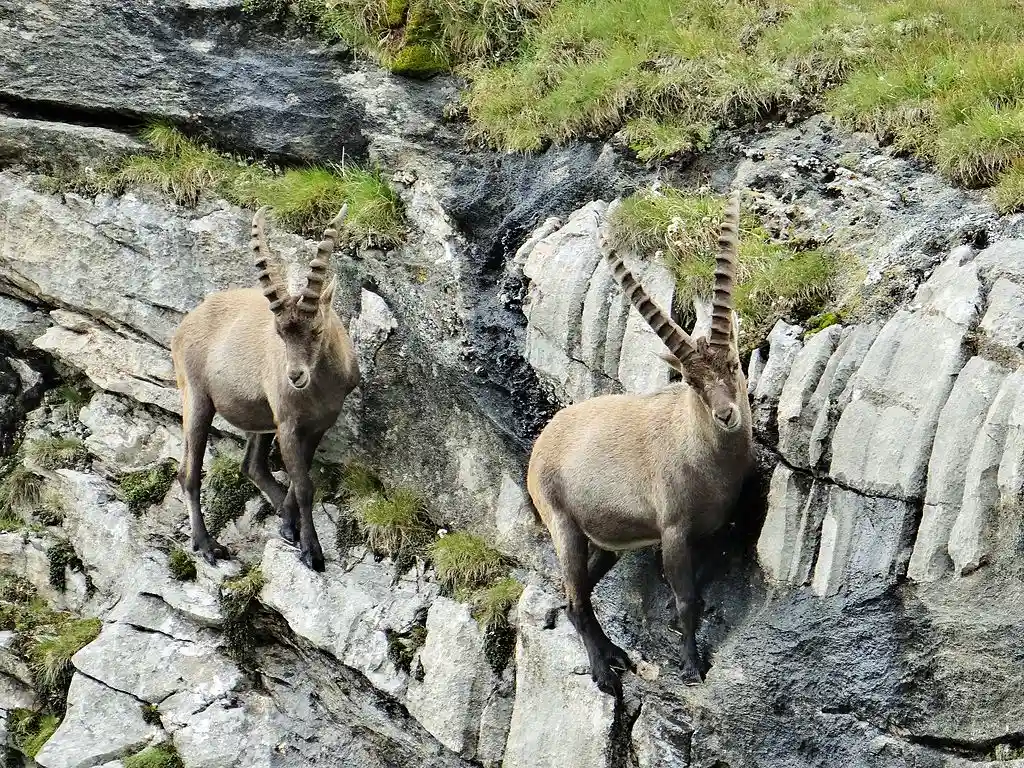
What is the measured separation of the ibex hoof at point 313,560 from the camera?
36.4 feet

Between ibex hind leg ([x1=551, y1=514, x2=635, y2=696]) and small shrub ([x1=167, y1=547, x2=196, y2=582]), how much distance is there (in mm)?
4281

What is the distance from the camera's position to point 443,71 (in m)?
13.6

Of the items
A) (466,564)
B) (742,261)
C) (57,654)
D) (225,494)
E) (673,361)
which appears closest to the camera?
(673,361)

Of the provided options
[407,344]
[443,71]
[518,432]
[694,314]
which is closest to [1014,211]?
[694,314]

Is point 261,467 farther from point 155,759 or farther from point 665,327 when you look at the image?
point 665,327

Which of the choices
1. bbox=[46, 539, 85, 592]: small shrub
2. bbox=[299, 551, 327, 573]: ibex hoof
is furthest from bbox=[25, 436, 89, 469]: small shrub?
bbox=[299, 551, 327, 573]: ibex hoof

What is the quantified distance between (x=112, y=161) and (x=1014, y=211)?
1008cm

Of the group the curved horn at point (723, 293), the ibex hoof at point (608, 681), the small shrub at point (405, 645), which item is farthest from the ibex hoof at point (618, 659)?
the curved horn at point (723, 293)

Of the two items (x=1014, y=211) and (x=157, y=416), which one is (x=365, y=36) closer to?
(x=157, y=416)

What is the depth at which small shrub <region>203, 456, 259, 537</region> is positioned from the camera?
12.3m

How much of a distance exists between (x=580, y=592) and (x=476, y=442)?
2.32 metres

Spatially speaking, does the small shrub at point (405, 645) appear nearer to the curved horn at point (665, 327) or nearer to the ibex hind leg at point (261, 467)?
the ibex hind leg at point (261, 467)

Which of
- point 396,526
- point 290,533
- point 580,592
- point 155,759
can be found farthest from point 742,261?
point 155,759

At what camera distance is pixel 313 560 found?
11086 millimetres
